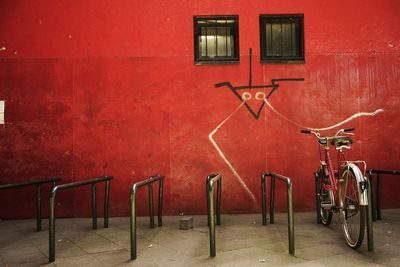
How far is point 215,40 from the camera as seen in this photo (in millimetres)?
6598

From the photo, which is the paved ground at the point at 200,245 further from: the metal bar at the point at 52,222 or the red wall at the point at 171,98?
the red wall at the point at 171,98

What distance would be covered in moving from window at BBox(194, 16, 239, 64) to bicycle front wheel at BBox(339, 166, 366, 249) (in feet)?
10.4

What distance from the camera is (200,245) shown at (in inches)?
170

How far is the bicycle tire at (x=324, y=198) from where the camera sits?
4722mm

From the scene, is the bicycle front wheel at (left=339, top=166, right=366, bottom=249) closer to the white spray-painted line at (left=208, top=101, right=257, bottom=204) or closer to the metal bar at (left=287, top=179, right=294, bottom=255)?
the metal bar at (left=287, top=179, right=294, bottom=255)

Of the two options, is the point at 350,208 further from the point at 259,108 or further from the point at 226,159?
the point at 259,108

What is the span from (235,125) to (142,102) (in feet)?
5.89

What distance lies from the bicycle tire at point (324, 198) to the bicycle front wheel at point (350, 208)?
1.14 feet

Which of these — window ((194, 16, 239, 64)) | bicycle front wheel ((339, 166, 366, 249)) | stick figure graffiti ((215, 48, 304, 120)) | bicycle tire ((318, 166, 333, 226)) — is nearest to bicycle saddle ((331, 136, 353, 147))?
bicycle front wheel ((339, 166, 366, 249))

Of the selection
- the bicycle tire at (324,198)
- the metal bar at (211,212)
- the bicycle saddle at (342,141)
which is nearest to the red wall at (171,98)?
Answer: the bicycle tire at (324,198)

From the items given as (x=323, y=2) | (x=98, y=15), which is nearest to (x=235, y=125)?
(x=323, y=2)

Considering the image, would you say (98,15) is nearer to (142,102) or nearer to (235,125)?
(142,102)

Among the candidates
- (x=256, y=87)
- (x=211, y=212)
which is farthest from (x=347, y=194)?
(x=256, y=87)

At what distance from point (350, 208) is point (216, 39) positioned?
4051 millimetres
